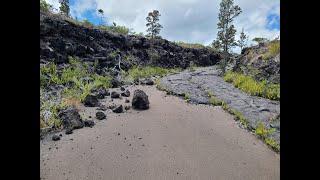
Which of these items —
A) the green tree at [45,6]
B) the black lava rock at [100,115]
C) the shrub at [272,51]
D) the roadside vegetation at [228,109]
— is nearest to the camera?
the black lava rock at [100,115]

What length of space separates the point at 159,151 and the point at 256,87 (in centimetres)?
924

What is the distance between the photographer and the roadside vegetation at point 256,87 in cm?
1554

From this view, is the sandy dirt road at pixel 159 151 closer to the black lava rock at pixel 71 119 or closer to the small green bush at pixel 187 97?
the black lava rock at pixel 71 119

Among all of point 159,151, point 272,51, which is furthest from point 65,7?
point 159,151

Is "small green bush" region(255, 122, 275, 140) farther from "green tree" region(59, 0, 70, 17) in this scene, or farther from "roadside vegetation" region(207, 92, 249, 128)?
"green tree" region(59, 0, 70, 17)

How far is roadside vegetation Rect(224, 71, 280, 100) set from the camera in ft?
51.0

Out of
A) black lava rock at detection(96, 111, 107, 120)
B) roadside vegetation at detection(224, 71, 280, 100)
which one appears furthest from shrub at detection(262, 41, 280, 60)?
black lava rock at detection(96, 111, 107, 120)

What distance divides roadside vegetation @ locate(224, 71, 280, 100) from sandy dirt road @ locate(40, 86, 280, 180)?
413 cm

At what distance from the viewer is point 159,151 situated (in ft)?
30.0

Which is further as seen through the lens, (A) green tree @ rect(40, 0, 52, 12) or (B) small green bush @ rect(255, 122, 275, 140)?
(A) green tree @ rect(40, 0, 52, 12)

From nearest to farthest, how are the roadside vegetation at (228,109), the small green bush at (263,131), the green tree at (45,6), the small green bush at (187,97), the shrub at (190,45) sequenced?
1. the small green bush at (263,131)
2. the roadside vegetation at (228,109)
3. the small green bush at (187,97)
4. the green tree at (45,6)
5. the shrub at (190,45)

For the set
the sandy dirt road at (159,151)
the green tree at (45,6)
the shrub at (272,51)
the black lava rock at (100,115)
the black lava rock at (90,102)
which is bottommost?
the sandy dirt road at (159,151)

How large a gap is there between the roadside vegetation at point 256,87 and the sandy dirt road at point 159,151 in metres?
4.13

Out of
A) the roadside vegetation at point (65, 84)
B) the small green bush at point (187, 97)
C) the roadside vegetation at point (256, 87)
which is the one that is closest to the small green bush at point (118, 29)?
the roadside vegetation at point (65, 84)
